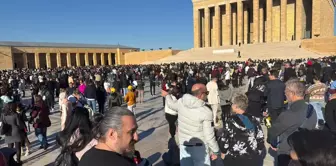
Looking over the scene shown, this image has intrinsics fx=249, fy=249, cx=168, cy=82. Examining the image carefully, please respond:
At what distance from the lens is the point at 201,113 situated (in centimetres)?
321

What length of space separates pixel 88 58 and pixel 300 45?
50.8 metres

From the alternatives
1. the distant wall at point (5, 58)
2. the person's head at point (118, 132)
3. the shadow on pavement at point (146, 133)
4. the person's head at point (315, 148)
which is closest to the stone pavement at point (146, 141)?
the shadow on pavement at point (146, 133)

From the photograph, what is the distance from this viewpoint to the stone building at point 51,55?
49.3 meters

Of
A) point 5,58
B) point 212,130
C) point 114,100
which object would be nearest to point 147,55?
point 5,58

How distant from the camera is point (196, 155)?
3439 mm

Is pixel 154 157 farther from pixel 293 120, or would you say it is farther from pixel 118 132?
pixel 118 132

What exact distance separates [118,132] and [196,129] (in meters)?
1.82

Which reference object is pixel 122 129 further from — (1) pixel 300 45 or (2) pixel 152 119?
(1) pixel 300 45

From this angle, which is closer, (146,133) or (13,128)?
(13,128)

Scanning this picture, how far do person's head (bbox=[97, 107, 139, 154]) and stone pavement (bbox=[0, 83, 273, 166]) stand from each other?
→ 3.42 metres

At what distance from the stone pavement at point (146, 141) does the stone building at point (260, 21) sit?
1520 inches

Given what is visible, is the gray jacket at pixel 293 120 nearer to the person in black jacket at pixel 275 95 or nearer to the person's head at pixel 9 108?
the person in black jacket at pixel 275 95

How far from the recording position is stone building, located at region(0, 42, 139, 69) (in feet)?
162

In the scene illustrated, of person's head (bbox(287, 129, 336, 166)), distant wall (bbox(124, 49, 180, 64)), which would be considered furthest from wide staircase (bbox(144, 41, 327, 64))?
person's head (bbox(287, 129, 336, 166))
